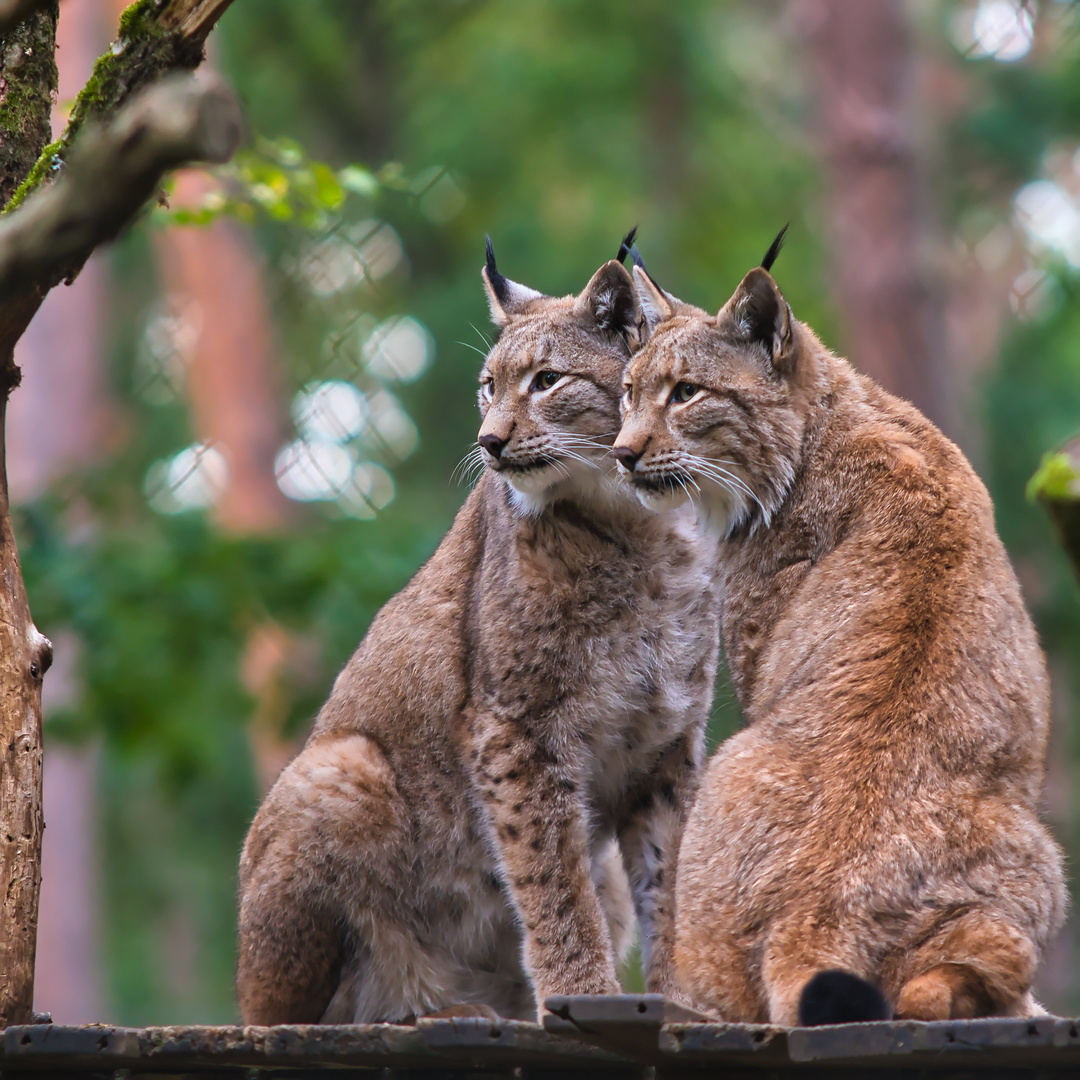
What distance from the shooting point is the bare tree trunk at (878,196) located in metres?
11.4

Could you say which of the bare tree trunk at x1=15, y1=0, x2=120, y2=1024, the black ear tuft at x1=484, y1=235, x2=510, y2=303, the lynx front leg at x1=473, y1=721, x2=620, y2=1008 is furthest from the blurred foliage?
the bare tree trunk at x1=15, y1=0, x2=120, y2=1024

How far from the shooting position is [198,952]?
81.6 ft

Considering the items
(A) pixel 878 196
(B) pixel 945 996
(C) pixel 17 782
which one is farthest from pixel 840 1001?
(A) pixel 878 196

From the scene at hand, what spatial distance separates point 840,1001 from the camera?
2900mm

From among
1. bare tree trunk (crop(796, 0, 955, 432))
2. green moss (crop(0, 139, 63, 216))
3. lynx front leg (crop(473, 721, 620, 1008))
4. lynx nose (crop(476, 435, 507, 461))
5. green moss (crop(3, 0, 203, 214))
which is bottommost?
lynx front leg (crop(473, 721, 620, 1008))

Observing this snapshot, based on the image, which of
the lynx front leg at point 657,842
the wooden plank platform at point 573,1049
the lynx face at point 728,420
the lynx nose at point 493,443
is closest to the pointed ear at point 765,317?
the lynx face at point 728,420

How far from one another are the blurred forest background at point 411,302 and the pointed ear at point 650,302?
633 centimetres

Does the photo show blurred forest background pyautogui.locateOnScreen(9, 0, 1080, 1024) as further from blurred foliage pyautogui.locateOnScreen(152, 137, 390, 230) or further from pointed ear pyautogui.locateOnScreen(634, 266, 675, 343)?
pointed ear pyautogui.locateOnScreen(634, 266, 675, 343)

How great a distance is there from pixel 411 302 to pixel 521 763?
13063 millimetres

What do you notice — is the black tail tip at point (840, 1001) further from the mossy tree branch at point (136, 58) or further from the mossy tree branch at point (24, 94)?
the mossy tree branch at point (24, 94)

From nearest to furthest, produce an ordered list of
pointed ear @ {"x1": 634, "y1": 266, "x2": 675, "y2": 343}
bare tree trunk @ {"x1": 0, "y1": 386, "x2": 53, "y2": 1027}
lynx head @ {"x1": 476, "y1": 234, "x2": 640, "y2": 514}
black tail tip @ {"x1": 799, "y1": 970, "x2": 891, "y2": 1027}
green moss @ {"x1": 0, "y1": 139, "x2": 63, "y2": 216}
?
black tail tip @ {"x1": 799, "y1": 970, "x2": 891, "y2": 1027} < bare tree trunk @ {"x1": 0, "y1": 386, "x2": 53, "y2": 1027} < green moss @ {"x1": 0, "y1": 139, "x2": 63, "y2": 216} < pointed ear @ {"x1": 634, "y1": 266, "x2": 675, "y2": 343} < lynx head @ {"x1": 476, "y1": 234, "x2": 640, "y2": 514}

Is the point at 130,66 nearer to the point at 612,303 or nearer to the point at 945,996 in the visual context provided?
the point at 612,303

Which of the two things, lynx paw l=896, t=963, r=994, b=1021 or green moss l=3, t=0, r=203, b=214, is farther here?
green moss l=3, t=0, r=203, b=214

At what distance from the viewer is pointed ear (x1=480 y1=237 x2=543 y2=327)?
17.8ft
